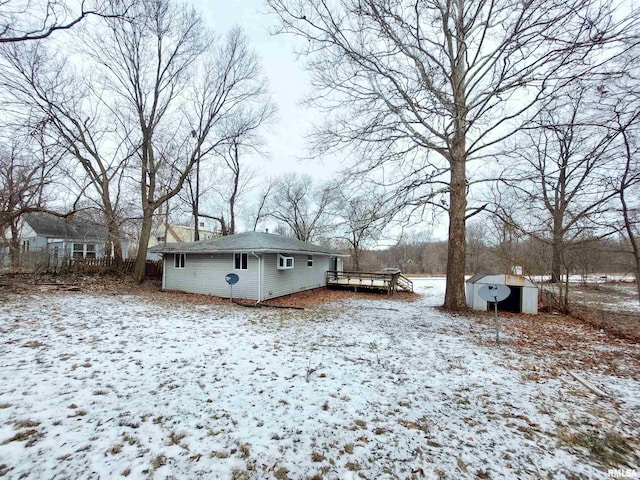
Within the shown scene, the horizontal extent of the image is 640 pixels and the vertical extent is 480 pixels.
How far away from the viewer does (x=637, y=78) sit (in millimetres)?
6250

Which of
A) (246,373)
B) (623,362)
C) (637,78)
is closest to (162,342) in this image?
(246,373)

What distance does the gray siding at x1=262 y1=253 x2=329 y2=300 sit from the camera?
12.5 m

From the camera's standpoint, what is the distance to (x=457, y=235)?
9898 mm

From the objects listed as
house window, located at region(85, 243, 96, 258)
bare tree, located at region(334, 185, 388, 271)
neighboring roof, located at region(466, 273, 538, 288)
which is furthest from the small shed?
house window, located at region(85, 243, 96, 258)

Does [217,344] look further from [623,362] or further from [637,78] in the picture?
[637,78]

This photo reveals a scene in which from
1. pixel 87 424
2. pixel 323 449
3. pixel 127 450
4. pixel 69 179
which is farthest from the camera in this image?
pixel 69 179

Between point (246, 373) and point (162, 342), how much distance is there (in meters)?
2.40

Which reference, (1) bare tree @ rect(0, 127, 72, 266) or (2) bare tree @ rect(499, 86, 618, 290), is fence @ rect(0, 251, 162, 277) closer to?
(1) bare tree @ rect(0, 127, 72, 266)

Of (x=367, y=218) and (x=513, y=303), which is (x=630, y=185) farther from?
(x=367, y=218)

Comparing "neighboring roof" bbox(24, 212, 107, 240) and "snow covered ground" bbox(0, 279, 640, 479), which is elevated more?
"neighboring roof" bbox(24, 212, 107, 240)

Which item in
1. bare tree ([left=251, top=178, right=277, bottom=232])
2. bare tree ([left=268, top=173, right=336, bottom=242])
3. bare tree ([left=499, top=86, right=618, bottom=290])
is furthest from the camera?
bare tree ([left=268, top=173, right=336, bottom=242])

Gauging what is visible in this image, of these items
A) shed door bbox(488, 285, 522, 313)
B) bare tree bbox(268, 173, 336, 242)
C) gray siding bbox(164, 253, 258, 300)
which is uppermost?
bare tree bbox(268, 173, 336, 242)

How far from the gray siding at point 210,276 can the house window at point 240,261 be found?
0.14m

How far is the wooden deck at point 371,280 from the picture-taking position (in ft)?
54.1
